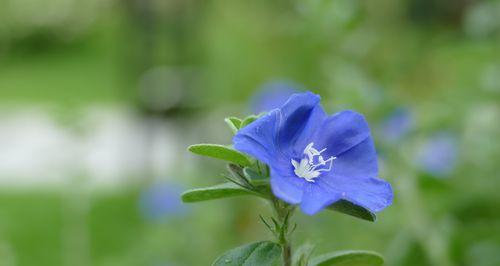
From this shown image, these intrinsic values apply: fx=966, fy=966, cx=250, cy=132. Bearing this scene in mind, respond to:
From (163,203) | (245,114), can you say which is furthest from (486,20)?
(245,114)

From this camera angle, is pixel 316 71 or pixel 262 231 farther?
pixel 316 71

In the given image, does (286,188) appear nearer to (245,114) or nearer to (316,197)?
(316,197)

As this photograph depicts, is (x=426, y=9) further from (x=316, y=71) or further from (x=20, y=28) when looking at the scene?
(x=20, y=28)

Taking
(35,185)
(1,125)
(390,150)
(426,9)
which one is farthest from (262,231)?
(1,125)

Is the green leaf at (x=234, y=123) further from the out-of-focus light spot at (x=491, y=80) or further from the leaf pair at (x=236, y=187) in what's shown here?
the out-of-focus light spot at (x=491, y=80)

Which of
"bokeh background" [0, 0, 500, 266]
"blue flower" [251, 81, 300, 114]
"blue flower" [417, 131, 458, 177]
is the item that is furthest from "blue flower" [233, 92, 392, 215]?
"blue flower" [251, 81, 300, 114]

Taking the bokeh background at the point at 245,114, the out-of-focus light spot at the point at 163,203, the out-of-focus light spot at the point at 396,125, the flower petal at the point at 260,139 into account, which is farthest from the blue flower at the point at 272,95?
the flower petal at the point at 260,139
